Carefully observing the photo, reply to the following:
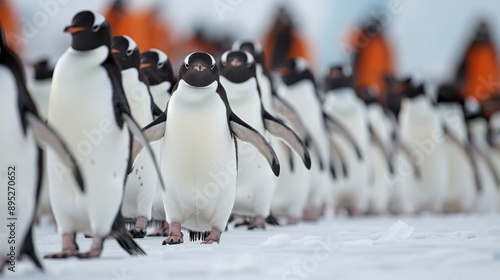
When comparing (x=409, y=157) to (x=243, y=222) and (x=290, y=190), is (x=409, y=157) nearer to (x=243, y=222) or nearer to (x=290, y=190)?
(x=290, y=190)

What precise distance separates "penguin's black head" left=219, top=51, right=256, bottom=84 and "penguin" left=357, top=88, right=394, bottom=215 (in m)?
3.27

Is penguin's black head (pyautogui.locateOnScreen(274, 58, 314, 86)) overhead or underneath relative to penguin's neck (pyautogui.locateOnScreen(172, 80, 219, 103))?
overhead

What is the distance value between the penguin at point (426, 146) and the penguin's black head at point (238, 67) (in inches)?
145

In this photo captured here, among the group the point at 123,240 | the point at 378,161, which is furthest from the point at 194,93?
the point at 378,161

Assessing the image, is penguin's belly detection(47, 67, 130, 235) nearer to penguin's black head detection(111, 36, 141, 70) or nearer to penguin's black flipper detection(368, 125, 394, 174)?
penguin's black head detection(111, 36, 141, 70)

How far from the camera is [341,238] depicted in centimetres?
476

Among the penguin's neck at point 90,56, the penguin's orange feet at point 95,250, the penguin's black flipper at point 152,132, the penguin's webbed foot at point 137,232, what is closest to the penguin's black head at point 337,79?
the penguin's webbed foot at point 137,232

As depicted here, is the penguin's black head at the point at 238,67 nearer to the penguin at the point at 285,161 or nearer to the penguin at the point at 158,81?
the penguin at the point at 158,81

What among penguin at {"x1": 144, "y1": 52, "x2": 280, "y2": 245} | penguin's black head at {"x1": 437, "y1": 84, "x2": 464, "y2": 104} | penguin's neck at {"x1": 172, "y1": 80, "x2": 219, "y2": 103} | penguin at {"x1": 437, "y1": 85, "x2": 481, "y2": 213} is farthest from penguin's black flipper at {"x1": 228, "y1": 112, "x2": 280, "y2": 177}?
penguin's black head at {"x1": 437, "y1": 84, "x2": 464, "y2": 104}

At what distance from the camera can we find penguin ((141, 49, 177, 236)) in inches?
209

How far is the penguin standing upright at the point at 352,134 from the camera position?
814cm

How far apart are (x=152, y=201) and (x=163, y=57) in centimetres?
98

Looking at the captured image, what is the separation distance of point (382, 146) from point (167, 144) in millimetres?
4587

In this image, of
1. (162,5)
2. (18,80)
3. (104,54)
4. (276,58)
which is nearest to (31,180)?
(18,80)
